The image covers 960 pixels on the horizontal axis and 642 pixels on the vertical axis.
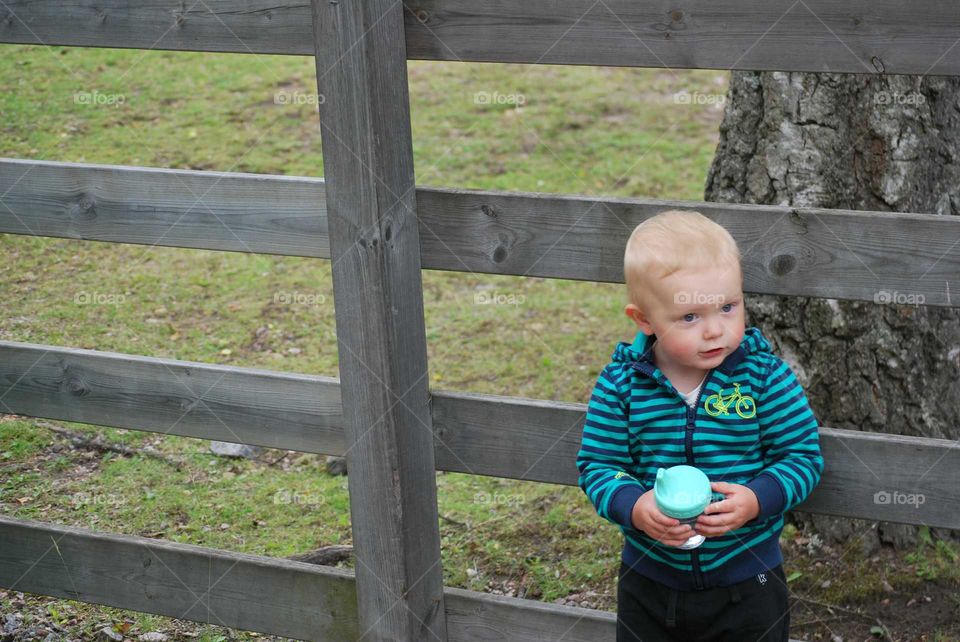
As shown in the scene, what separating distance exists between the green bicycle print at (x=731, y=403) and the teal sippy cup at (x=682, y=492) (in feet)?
0.51

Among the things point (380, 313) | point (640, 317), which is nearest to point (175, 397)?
point (380, 313)

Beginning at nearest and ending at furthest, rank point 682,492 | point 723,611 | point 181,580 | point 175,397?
point 682,492, point 723,611, point 175,397, point 181,580

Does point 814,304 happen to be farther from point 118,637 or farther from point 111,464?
point 111,464

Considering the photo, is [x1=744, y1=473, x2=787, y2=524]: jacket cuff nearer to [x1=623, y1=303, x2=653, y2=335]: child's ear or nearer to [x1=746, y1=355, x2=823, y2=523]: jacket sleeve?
[x1=746, y1=355, x2=823, y2=523]: jacket sleeve

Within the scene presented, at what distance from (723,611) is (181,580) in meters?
1.72

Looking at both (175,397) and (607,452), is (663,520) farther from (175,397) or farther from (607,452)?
(175,397)

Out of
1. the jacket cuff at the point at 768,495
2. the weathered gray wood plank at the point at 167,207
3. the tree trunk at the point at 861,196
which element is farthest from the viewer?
the tree trunk at the point at 861,196

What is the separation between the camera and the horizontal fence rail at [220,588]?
2.91 metres

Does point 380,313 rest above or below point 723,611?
above

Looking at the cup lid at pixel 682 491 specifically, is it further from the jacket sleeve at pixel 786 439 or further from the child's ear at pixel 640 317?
the child's ear at pixel 640 317

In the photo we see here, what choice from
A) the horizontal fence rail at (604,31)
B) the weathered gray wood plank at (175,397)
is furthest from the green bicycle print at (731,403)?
the weathered gray wood plank at (175,397)

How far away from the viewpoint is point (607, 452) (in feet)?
7.74

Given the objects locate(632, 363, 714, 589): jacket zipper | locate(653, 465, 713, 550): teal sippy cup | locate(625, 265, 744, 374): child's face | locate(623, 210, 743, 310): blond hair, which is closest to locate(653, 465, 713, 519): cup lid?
locate(653, 465, 713, 550): teal sippy cup

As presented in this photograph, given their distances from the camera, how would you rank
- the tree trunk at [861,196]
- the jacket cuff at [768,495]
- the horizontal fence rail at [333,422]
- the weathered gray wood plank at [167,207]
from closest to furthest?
1. the jacket cuff at [768,495]
2. the horizontal fence rail at [333,422]
3. the weathered gray wood plank at [167,207]
4. the tree trunk at [861,196]
